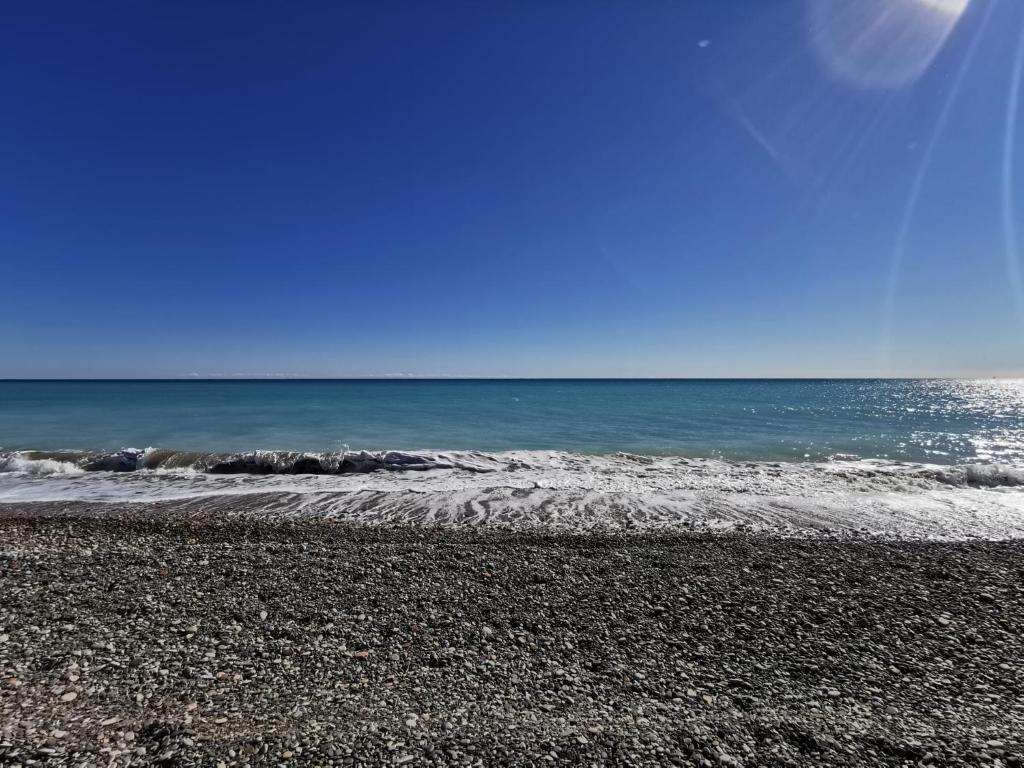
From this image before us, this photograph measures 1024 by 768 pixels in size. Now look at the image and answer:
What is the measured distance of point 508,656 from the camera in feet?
14.4

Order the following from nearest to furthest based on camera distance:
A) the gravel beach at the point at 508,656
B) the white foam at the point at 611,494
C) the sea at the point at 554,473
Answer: the gravel beach at the point at 508,656, the white foam at the point at 611,494, the sea at the point at 554,473

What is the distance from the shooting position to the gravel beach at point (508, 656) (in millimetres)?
3318

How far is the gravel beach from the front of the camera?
3.32 m

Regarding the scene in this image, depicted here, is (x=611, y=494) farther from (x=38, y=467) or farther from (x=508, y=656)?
(x=38, y=467)

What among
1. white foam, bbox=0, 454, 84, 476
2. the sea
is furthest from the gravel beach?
white foam, bbox=0, 454, 84, 476

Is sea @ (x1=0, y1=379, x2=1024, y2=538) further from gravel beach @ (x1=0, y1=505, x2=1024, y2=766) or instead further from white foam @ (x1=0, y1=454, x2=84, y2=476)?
gravel beach @ (x1=0, y1=505, x2=1024, y2=766)

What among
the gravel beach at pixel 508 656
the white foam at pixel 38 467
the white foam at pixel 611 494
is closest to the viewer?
the gravel beach at pixel 508 656

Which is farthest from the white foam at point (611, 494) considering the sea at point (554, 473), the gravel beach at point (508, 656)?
the gravel beach at point (508, 656)

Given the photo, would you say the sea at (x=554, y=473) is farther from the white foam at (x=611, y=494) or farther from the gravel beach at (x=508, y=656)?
the gravel beach at (x=508, y=656)

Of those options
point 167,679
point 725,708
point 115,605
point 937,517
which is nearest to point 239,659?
point 167,679

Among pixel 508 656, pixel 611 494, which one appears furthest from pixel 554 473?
pixel 508 656

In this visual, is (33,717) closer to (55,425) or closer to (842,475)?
(842,475)

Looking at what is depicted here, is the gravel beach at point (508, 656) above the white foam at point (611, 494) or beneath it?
above

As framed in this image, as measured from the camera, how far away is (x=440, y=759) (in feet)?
10.4
